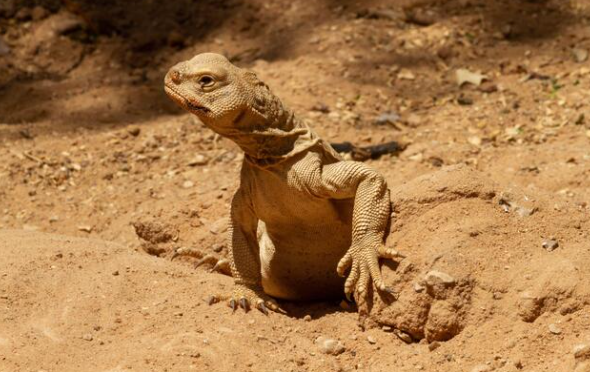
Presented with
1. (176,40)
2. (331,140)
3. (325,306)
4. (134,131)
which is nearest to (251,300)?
(325,306)

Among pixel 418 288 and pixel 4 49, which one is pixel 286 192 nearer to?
pixel 418 288

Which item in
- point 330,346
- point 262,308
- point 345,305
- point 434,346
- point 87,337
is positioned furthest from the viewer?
point 345,305

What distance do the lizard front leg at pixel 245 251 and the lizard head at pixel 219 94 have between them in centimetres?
69

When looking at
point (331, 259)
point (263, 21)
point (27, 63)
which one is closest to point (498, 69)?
point (263, 21)

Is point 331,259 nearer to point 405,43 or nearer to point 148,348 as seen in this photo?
point 148,348

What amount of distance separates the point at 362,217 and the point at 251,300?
102cm

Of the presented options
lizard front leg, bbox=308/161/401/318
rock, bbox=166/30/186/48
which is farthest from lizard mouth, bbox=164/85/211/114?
rock, bbox=166/30/186/48

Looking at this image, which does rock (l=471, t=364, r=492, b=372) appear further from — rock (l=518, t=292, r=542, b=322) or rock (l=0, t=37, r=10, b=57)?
rock (l=0, t=37, r=10, b=57)

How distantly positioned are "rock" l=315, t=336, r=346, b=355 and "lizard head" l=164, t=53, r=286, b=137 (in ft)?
4.33

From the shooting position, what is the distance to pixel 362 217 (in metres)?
5.63

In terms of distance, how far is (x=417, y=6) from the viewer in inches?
465

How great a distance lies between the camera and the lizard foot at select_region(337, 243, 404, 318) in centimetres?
554

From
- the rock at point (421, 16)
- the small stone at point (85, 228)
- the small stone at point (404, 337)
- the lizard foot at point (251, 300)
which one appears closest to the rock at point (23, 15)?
the rock at point (421, 16)

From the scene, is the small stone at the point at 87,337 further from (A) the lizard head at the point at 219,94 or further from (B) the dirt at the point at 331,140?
(A) the lizard head at the point at 219,94
